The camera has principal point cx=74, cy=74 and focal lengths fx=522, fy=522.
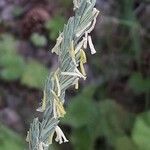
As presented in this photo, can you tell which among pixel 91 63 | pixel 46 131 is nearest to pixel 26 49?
pixel 91 63

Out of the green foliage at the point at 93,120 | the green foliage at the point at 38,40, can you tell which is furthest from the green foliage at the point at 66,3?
the green foliage at the point at 93,120

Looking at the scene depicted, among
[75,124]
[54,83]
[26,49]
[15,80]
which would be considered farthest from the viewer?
[26,49]

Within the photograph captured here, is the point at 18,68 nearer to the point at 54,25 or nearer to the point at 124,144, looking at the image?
the point at 54,25

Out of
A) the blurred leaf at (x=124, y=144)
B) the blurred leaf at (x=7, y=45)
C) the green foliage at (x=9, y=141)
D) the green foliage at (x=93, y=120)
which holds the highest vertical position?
the blurred leaf at (x=7, y=45)

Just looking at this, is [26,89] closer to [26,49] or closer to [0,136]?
[26,49]

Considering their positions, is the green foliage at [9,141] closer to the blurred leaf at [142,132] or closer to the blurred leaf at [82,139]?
the blurred leaf at [82,139]
